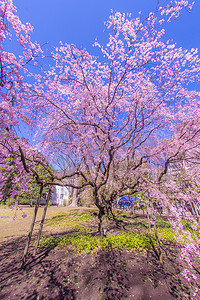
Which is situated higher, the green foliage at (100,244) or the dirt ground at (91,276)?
the green foliage at (100,244)

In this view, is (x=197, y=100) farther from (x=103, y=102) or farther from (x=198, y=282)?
(x=198, y=282)

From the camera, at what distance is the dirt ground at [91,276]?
292 centimetres

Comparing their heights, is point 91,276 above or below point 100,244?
below

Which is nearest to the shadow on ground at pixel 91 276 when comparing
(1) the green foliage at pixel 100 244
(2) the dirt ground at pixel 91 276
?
(2) the dirt ground at pixel 91 276

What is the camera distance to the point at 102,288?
10.1ft

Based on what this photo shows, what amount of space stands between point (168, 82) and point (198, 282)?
712cm

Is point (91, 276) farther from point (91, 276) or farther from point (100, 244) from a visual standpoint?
point (100, 244)

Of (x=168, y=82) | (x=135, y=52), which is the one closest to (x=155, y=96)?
(x=168, y=82)

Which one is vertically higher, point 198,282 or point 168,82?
point 168,82

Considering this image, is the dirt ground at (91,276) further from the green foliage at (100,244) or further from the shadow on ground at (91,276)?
the green foliage at (100,244)

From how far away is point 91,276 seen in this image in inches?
135

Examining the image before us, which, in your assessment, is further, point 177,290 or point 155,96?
point 155,96

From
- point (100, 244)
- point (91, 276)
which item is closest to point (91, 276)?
point (91, 276)

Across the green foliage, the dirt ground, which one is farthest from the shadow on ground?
the green foliage
